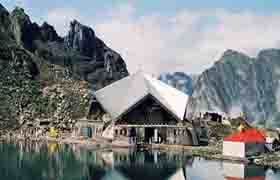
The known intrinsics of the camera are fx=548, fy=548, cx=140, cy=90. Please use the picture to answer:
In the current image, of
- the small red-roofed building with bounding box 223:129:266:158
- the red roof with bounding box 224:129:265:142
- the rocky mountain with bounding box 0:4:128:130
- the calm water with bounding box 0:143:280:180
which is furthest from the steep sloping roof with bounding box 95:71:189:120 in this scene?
the small red-roofed building with bounding box 223:129:266:158

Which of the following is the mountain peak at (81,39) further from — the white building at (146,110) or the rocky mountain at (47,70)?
the white building at (146,110)

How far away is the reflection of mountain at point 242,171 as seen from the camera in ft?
142

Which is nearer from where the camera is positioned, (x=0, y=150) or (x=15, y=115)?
(x=0, y=150)

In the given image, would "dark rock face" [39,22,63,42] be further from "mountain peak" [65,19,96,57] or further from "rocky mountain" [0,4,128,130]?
"mountain peak" [65,19,96,57]

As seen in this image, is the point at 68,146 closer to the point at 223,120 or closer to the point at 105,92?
the point at 105,92

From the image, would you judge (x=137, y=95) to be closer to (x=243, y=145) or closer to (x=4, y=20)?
(x=243, y=145)

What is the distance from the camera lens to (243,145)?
54.0 m

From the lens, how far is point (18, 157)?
54.3 meters

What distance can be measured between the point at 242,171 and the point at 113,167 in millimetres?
11167

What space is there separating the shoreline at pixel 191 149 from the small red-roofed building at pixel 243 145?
74cm

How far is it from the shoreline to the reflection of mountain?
2031 mm

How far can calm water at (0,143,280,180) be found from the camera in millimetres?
43250

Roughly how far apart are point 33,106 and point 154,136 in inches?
1147

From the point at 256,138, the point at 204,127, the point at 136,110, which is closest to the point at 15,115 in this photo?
the point at 136,110
